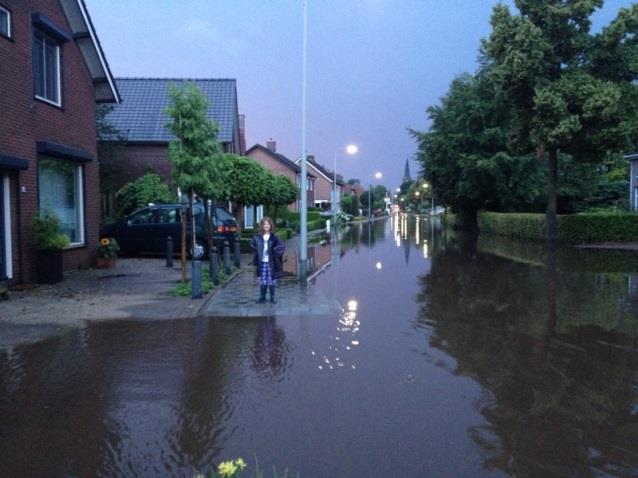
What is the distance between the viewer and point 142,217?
19.9 meters

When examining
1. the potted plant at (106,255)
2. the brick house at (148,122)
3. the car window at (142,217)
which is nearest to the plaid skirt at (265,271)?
the potted plant at (106,255)

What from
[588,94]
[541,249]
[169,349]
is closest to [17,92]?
[169,349]

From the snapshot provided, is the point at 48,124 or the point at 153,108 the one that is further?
the point at 153,108

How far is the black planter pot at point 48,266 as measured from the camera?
13.0 metres

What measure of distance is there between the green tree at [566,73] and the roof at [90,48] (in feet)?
55.7

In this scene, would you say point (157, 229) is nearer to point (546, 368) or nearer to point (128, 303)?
point (128, 303)

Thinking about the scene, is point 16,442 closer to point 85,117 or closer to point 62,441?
point 62,441

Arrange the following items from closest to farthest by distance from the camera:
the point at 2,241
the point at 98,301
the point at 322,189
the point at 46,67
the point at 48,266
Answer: the point at 98,301 < the point at 2,241 < the point at 48,266 < the point at 46,67 < the point at 322,189

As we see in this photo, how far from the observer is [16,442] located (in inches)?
182

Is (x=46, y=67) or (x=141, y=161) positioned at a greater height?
(x=46, y=67)

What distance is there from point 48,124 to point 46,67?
147 cm

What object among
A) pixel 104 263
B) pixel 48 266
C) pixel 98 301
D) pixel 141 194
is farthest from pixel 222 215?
pixel 98 301

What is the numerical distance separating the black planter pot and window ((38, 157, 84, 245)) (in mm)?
1467

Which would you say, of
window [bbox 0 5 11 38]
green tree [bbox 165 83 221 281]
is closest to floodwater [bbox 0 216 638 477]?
green tree [bbox 165 83 221 281]
